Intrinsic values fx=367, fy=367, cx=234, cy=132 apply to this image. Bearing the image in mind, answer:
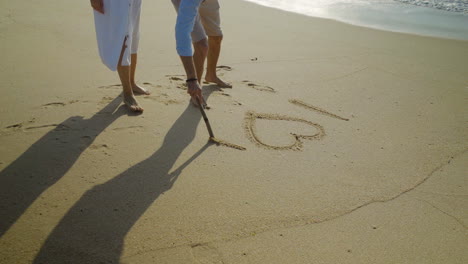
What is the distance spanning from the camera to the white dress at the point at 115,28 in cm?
264

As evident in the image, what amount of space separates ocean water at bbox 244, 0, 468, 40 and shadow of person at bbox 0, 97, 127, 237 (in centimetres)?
509

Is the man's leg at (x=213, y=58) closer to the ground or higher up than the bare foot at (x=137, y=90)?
higher up

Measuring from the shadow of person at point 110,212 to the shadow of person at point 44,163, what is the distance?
250mm

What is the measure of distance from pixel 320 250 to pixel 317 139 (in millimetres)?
1147

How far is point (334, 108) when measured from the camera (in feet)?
10.9

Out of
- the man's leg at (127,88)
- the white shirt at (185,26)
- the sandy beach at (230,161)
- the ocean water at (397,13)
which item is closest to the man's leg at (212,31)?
the sandy beach at (230,161)

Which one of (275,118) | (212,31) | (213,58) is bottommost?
(275,118)

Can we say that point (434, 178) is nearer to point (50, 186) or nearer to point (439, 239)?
point (439, 239)

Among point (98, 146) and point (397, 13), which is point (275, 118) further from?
point (397, 13)

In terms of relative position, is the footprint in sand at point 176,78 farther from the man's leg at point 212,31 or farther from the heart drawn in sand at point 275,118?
the heart drawn in sand at point 275,118

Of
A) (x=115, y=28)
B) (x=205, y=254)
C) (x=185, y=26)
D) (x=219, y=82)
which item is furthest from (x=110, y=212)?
(x=219, y=82)

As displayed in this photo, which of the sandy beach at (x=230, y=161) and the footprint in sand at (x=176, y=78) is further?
the footprint in sand at (x=176, y=78)

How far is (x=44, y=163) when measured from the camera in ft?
7.14

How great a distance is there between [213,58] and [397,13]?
17.3 feet
